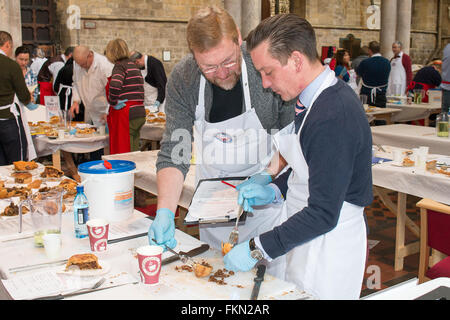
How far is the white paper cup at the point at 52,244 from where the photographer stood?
179 cm

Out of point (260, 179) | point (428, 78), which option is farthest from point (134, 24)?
point (260, 179)

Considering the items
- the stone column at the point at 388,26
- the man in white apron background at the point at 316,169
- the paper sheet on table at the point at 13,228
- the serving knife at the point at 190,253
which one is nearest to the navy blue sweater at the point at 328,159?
the man in white apron background at the point at 316,169

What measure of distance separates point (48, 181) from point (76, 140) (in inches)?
89.6

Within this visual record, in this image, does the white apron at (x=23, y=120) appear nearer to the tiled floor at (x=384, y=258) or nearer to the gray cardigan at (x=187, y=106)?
the gray cardigan at (x=187, y=106)

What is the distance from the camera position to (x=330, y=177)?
1.47 meters

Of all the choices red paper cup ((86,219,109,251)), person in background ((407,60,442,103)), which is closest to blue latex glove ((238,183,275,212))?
red paper cup ((86,219,109,251))

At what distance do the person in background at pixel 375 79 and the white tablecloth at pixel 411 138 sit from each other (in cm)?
278

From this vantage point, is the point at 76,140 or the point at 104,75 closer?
the point at 76,140

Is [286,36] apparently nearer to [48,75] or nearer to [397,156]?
[397,156]

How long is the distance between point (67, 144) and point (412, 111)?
569 cm

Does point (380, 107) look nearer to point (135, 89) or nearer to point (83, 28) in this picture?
point (135, 89)

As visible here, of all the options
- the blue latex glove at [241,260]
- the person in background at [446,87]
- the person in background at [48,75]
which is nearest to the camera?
the blue latex glove at [241,260]

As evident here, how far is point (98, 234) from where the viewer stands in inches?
72.6
